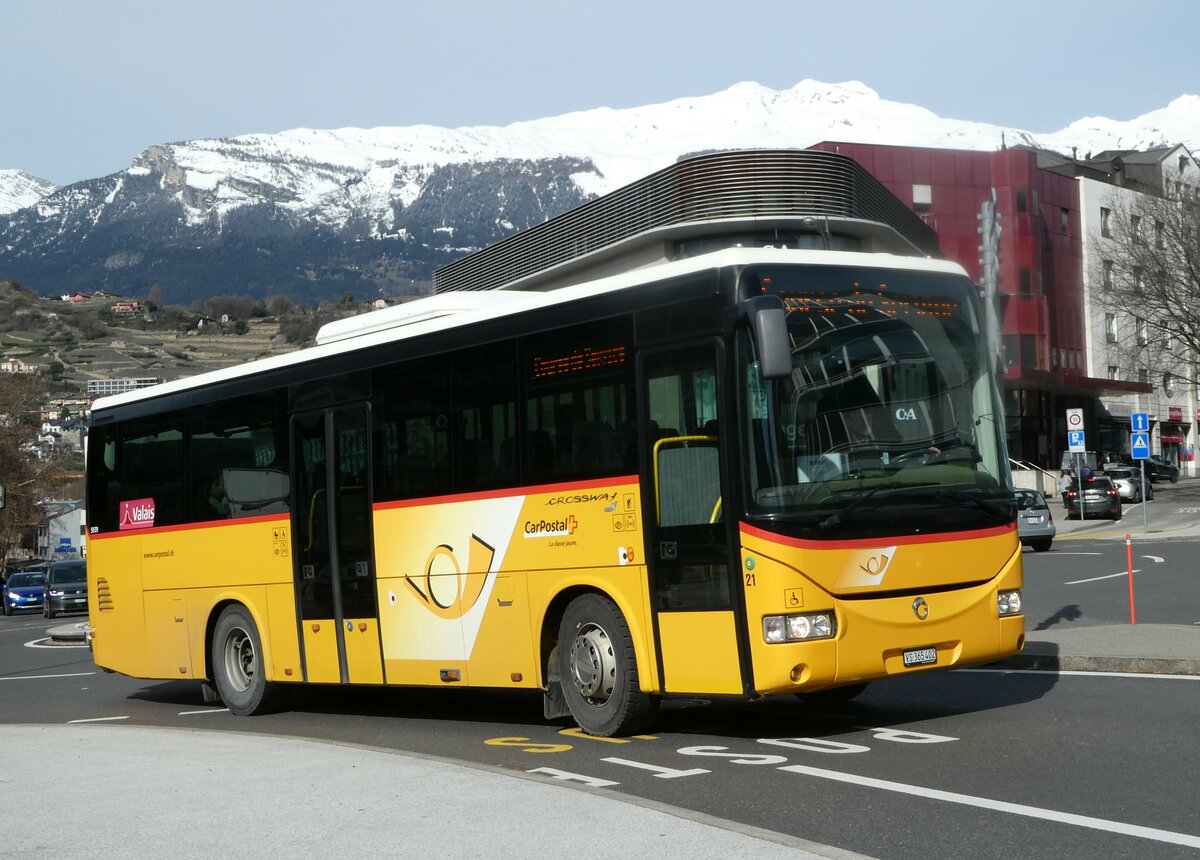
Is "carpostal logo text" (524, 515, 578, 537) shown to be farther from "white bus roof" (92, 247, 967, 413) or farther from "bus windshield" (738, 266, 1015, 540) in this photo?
"bus windshield" (738, 266, 1015, 540)

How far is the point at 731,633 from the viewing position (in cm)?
986

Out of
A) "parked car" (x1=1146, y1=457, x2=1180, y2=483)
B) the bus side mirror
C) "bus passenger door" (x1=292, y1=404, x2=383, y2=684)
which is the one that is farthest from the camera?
"parked car" (x1=1146, y1=457, x2=1180, y2=483)

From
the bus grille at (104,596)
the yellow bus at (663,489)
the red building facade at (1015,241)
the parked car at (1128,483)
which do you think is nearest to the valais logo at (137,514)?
the bus grille at (104,596)

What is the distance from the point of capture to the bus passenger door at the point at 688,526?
9945 millimetres

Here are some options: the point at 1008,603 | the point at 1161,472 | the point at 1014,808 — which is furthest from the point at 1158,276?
the point at 1014,808

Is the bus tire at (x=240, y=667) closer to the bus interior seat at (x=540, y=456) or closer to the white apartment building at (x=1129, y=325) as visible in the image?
the bus interior seat at (x=540, y=456)

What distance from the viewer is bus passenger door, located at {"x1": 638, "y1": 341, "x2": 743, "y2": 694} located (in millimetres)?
9945

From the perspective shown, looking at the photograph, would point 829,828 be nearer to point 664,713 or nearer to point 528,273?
point 664,713

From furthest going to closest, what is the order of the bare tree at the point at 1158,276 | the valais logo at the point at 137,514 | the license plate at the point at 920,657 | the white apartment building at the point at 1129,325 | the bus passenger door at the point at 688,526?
1. the white apartment building at the point at 1129,325
2. the bare tree at the point at 1158,276
3. the valais logo at the point at 137,514
4. the license plate at the point at 920,657
5. the bus passenger door at the point at 688,526

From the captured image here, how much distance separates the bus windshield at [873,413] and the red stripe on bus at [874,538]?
0.13 ft

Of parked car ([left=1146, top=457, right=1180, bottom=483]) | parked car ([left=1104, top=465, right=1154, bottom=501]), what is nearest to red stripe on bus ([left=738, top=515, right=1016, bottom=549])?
parked car ([left=1104, top=465, right=1154, bottom=501])

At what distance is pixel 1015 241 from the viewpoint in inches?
3073

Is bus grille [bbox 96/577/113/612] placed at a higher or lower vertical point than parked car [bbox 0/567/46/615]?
higher

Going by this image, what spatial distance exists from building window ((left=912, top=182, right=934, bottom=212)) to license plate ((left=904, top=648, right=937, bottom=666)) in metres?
68.6
